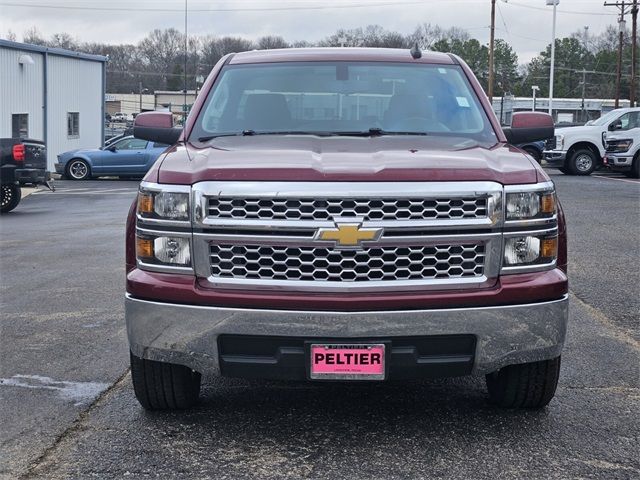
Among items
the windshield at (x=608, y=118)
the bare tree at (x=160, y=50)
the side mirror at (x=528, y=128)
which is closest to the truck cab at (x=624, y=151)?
the windshield at (x=608, y=118)

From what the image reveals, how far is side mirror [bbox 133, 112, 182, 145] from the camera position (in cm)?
593

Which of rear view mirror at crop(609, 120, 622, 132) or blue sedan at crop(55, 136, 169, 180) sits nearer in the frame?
rear view mirror at crop(609, 120, 622, 132)

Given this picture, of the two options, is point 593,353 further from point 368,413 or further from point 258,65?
point 258,65

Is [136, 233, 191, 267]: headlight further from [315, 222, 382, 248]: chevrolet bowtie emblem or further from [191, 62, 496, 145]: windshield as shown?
[191, 62, 496, 145]: windshield

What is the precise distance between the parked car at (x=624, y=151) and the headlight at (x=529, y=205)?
22.9m

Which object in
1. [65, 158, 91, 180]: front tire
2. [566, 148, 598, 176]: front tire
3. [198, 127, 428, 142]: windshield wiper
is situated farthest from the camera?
[65, 158, 91, 180]: front tire

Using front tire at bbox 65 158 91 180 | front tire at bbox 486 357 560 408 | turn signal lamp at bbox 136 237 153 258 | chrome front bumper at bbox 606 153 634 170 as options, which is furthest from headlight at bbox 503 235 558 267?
front tire at bbox 65 158 91 180

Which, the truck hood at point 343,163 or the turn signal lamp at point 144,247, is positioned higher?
the truck hood at point 343,163

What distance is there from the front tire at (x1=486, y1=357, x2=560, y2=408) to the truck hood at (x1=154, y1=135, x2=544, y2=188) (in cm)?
96

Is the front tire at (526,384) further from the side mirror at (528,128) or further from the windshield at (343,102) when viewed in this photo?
the side mirror at (528,128)

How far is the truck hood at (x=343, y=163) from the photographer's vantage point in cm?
409

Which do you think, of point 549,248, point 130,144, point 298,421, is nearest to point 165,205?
point 298,421

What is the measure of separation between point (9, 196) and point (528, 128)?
1322 centimetres

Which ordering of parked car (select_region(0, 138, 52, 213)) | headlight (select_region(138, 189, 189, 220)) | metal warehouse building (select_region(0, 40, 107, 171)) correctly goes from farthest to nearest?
metal warehouse building (select_region(0, 40, 107, 171)) < parked car (select_region(0, 138, 52, 213)) < headlight (select_region(138, 189, 189, 220))
